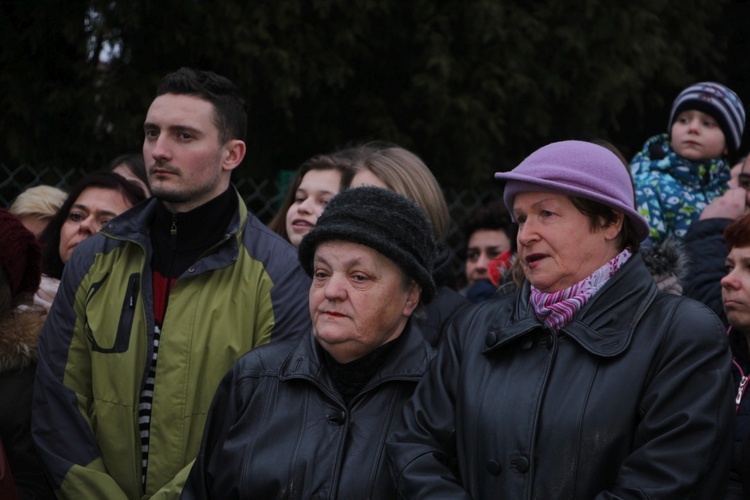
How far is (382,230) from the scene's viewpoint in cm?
316

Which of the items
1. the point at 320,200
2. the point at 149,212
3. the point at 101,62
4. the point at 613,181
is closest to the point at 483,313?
the point at 613,181

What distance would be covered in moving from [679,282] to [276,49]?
3.82m

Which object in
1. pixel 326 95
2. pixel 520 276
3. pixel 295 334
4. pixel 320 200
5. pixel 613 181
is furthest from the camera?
pixel 326 95

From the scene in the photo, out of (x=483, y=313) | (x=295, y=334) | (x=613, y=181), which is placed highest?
(x=613, y=181)

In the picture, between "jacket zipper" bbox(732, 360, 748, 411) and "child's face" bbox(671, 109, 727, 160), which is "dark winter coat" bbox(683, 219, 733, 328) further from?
"child's face" bbox(671, 109, 727, 160)

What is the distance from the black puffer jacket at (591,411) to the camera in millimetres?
2549

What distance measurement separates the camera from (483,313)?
3.03 metres

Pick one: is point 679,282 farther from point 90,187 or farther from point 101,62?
point 101,62

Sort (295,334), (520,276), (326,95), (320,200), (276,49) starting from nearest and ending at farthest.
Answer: (295,334) → (520,276) → (320,200) → (276,49) → (326,95)

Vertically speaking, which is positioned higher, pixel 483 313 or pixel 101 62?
pixel 101 62

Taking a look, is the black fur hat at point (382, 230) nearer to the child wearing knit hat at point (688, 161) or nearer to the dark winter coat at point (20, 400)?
the dark winter coat at point (20, 400)

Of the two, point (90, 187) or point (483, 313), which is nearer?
point (483, 313)

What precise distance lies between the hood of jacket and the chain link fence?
264 cm

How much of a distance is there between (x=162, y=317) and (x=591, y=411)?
1678mm
